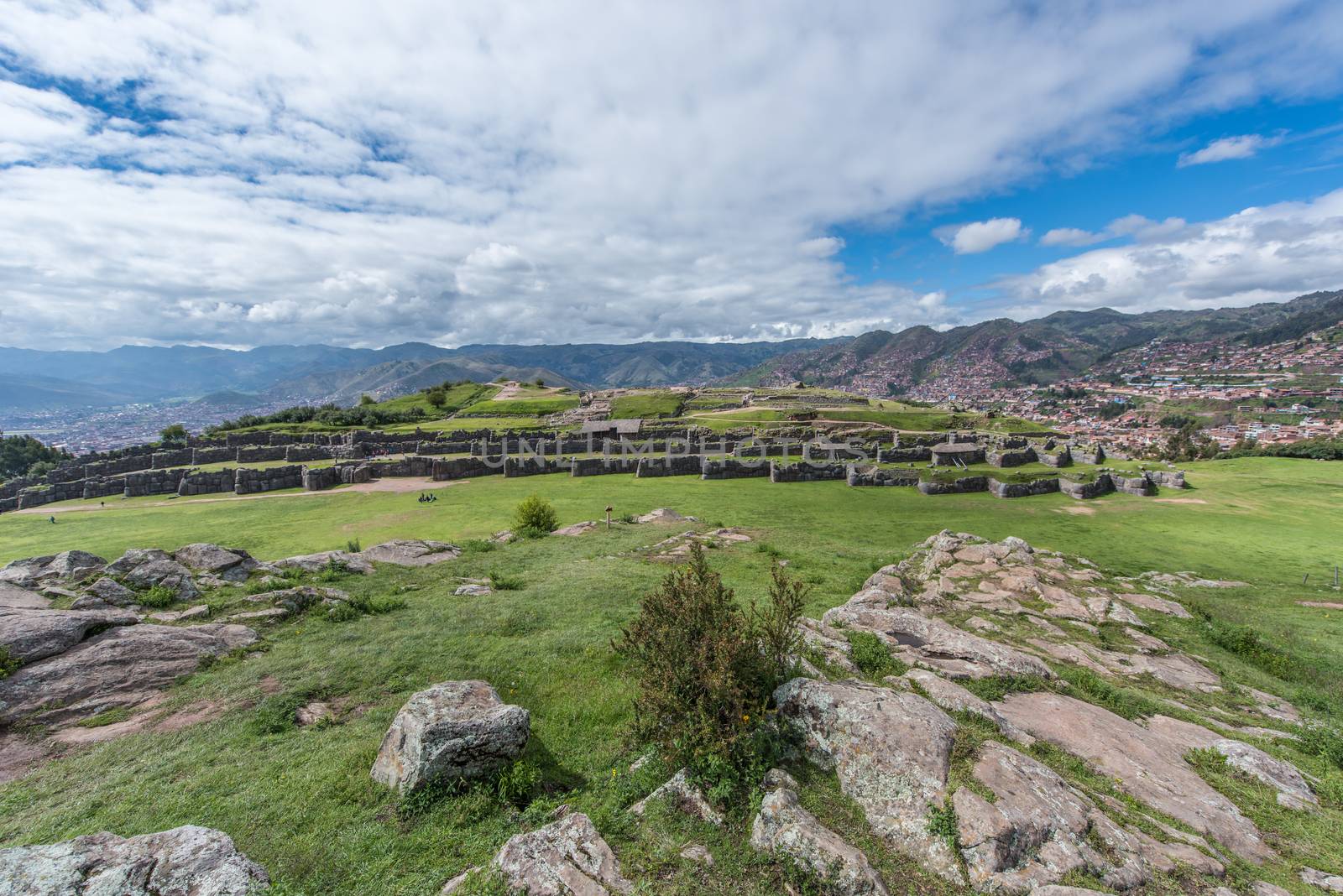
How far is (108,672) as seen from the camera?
7.35 m

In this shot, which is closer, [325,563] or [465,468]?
[325,563]

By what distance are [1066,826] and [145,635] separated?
13.1m

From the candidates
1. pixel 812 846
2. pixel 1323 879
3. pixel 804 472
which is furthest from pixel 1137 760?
pixel 804 472

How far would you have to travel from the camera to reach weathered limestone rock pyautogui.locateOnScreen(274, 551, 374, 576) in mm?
12930

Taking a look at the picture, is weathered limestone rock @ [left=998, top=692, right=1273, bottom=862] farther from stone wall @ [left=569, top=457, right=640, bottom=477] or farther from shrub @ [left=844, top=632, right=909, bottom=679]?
stone wall @ [left=569, top=457, right=640, bottom=477]

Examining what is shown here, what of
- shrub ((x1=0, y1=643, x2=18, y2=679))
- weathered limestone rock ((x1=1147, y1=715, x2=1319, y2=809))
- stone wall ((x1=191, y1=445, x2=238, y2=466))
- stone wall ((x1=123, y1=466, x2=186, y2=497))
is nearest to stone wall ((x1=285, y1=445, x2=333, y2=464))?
stone wall ((x1=191, y1=445, x2=238, y2=466))

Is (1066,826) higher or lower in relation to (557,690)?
higher

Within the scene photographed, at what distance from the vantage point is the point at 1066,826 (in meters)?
4.43

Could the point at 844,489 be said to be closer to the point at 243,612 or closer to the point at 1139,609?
the point at 1139,609

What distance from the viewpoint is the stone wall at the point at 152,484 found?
3105 centimetres

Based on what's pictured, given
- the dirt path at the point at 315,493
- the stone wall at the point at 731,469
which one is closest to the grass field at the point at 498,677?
the dirt path at the point at 315,493

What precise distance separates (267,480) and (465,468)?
11988 millimetres

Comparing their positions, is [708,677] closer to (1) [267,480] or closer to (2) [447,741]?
(2) [447,741]

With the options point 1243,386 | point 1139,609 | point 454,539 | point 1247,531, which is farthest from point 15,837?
point 1243,386
